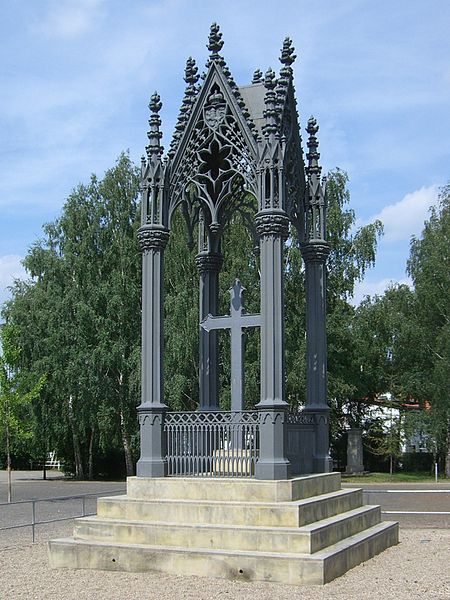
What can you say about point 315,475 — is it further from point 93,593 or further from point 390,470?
point 390,470

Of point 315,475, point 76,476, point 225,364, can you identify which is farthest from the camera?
point 76,476

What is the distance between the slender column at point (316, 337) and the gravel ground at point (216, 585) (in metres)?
2.52

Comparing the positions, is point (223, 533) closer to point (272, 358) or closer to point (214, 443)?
point (214, 443)

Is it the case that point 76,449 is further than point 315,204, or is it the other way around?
point 76,449

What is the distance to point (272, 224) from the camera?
11758mm

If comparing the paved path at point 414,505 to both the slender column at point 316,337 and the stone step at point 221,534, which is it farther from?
the stone step at point 221,534

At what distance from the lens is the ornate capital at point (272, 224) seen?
11.8m

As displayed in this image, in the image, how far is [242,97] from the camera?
1312cm

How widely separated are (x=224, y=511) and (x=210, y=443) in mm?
1460

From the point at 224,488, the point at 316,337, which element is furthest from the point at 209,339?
the point at 224,488

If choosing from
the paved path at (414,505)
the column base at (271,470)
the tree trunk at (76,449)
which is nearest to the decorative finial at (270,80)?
the column base at (271,470)

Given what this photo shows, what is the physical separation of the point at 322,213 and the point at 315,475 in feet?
14.4

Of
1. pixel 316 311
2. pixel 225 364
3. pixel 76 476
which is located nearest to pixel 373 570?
pixel 316 311

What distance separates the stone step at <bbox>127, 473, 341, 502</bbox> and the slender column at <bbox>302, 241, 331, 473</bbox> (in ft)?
4.83
